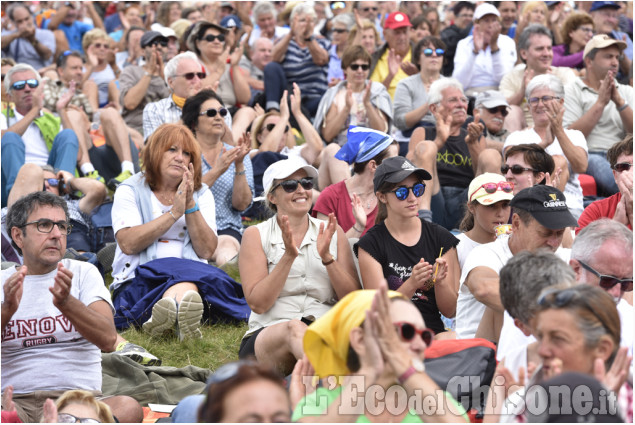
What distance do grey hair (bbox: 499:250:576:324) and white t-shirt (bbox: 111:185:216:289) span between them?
3161 millimetres

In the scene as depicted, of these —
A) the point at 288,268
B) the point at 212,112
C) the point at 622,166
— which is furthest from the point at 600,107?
the point at 288,268

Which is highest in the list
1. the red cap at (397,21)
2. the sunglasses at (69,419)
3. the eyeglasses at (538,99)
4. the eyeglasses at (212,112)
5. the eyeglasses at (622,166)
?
the red cap at (397,21)

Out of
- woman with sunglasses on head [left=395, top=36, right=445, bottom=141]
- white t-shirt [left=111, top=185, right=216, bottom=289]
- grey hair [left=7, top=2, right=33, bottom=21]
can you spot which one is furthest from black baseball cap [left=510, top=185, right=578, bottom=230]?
grey hair [left=7, top=2, right=33, bottom=21]

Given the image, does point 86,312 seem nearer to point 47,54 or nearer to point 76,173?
point 76,173

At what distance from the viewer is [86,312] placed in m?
4.50

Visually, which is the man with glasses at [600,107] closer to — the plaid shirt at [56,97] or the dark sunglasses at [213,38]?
the dark sunglasses at [213,38]

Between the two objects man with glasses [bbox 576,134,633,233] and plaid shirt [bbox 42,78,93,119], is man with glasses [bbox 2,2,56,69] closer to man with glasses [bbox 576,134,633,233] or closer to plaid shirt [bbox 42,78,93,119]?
plaid shirt [bbox 42,78,93,119]

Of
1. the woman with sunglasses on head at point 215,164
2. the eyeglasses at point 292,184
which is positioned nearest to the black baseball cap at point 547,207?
the eyeglasses at point 292,184

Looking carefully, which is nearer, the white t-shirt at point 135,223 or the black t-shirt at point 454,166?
the white t-shirt at point 135,223

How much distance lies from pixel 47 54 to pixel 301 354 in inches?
357

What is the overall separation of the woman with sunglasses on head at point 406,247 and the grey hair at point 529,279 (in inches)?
55.7

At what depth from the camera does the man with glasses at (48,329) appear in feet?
15.0

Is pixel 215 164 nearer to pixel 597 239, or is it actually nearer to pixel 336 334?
pixel 597 239

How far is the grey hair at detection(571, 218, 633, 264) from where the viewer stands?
4027 millimetres
